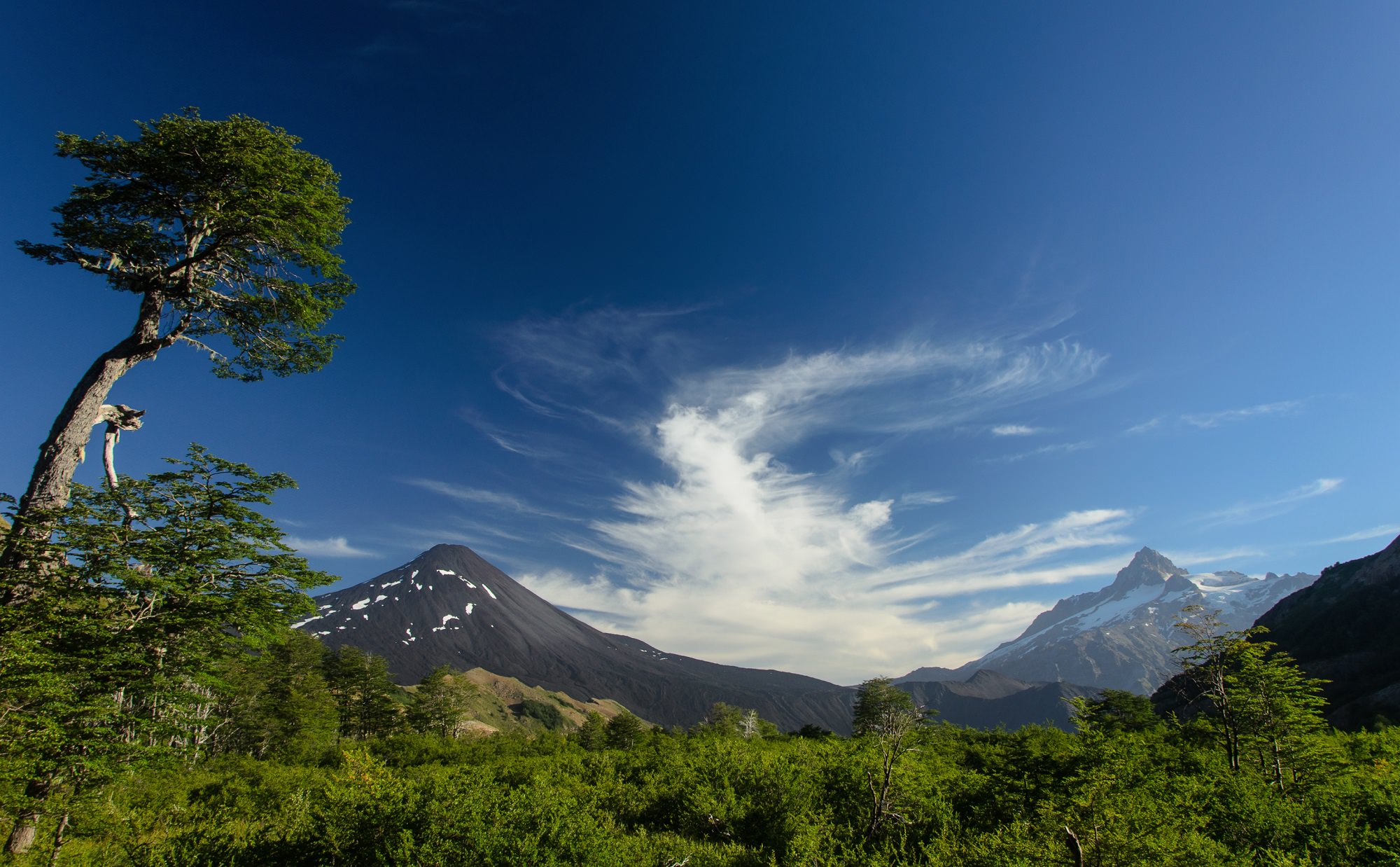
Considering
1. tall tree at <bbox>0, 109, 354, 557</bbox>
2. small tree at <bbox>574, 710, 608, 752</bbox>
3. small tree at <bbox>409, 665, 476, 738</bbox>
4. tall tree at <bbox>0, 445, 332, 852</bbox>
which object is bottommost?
small tree at <bbox>574, 710, 608, 752</bbox>

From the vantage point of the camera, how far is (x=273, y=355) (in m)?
15.7

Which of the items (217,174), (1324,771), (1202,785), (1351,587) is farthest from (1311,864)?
(1351,587)

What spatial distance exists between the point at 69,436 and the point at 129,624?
442 cm

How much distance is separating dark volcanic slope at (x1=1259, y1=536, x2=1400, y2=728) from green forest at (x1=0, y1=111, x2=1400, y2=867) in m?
72.1

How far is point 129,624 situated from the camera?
1162 centimetres

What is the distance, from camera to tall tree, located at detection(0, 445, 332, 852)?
32.1 ft

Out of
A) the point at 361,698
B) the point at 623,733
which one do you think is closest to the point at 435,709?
the point at 361,698

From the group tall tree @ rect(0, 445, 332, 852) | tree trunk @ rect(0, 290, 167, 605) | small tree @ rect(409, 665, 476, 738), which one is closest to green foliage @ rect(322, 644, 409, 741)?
small tree @ rect(409, 665, 476, 738)

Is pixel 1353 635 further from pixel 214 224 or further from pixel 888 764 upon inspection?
pixel 214 224

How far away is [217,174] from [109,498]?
27.8ft

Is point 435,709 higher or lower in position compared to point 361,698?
lower

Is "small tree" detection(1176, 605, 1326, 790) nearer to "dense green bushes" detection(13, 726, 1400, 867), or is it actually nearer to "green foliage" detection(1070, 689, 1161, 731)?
"dense green bushes" detection(13, 726, 1400, 867)

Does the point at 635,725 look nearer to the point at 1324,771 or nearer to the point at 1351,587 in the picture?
the point at 1324,771

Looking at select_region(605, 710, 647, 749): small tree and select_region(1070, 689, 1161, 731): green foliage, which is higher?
select_region(1070, 689, 1161, 731): green foliage
